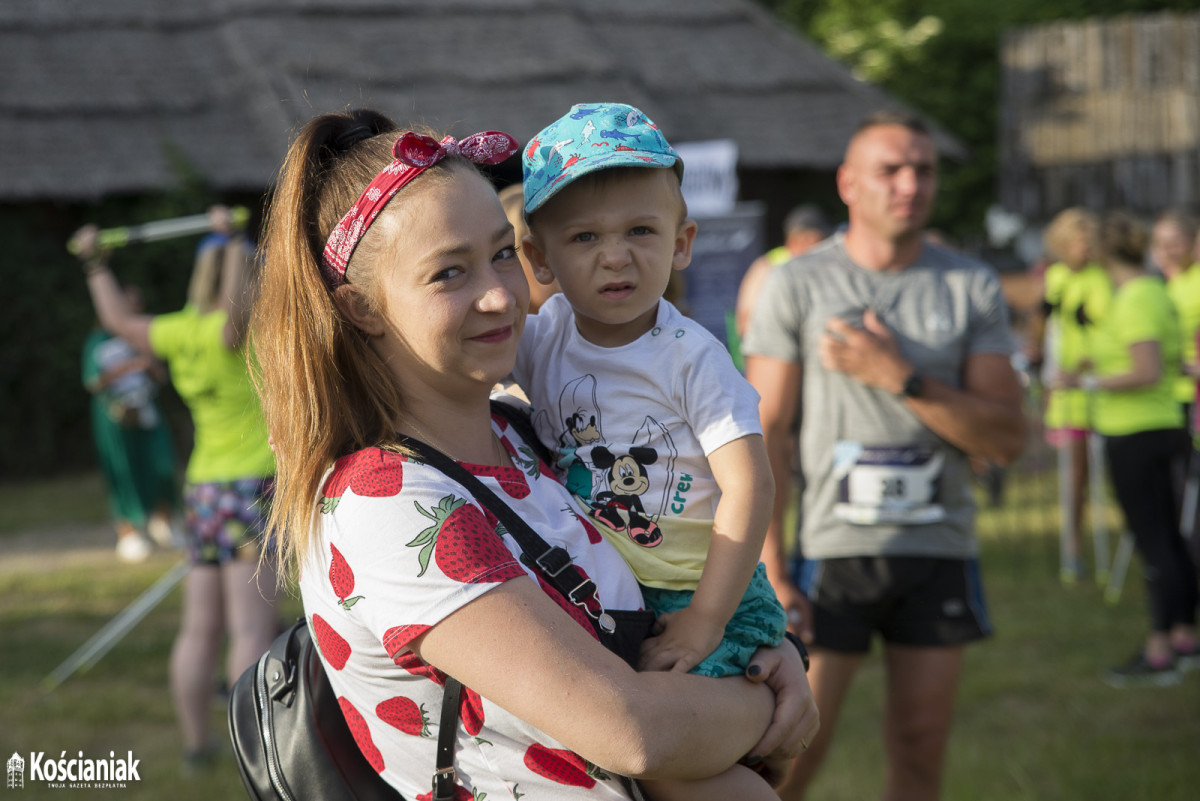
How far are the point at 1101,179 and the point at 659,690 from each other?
27.1 m

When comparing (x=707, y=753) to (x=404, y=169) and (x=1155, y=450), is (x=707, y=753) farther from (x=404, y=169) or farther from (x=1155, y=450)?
(x=1155, y=450)

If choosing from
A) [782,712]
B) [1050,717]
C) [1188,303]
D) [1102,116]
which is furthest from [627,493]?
[1102,116]

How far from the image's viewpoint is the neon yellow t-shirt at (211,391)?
498 cm

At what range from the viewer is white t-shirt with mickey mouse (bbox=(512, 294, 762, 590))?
1820 mm

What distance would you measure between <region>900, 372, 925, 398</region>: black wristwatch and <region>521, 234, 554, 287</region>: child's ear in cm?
167

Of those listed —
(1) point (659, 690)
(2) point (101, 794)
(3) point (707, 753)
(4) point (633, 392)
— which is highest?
(4) point (633, 392)

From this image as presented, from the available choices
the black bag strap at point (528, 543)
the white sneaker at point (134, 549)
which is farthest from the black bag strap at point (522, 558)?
→ the white sneaker at point (134, 549)

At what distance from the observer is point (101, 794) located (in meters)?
4.61

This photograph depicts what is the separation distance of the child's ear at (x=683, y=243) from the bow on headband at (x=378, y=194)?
51cm

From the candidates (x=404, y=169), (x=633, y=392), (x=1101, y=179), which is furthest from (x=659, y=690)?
(x=1101, y=179)

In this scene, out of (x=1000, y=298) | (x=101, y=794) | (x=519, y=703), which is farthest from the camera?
(x=101, y=794)

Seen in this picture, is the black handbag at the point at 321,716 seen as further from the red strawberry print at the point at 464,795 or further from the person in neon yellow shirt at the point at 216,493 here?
the person in neon yellow shirt at the point at 216,493

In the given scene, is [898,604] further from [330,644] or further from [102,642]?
[102,642]

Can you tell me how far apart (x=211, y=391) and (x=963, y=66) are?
113 feet
